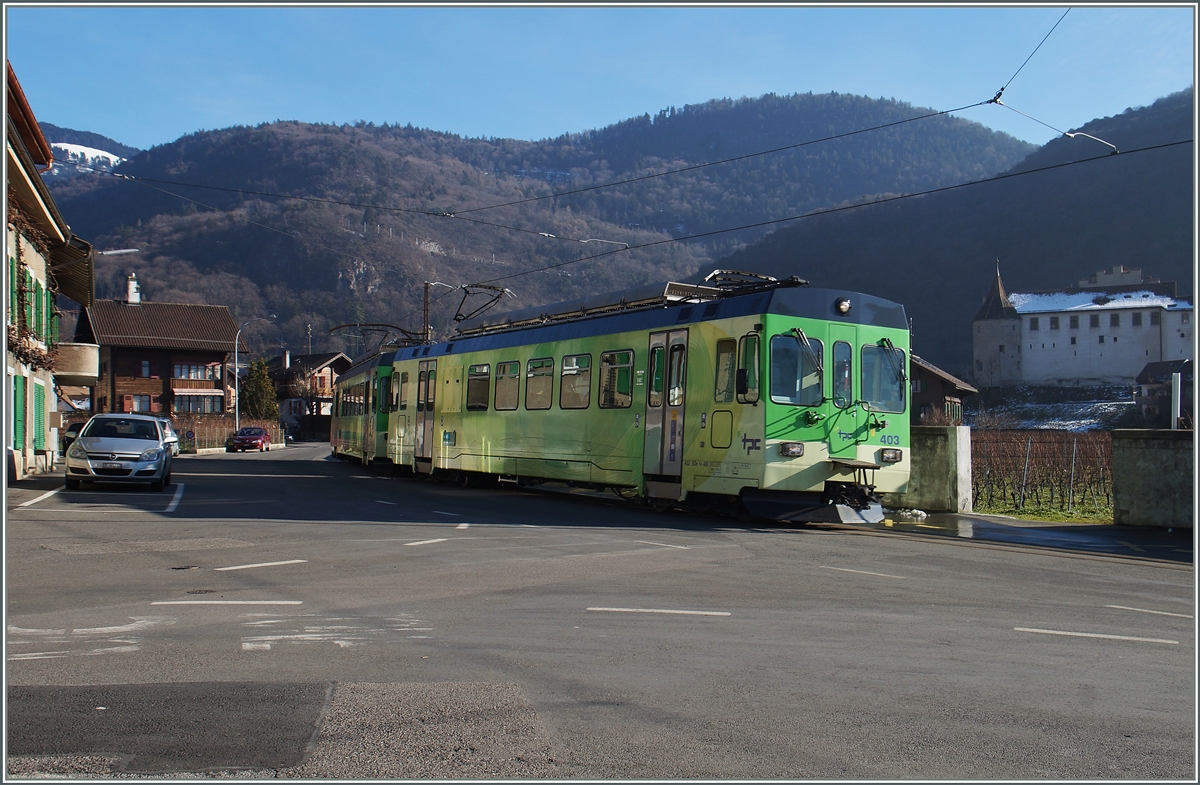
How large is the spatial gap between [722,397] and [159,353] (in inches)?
2854

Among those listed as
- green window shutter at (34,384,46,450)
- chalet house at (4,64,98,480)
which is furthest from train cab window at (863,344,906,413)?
green window shutter at (34,384,46,450)

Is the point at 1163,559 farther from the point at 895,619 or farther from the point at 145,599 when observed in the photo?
the point at 145,599

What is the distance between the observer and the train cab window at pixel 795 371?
1486cm

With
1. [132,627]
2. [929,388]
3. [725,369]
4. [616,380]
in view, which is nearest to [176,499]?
[616,380]

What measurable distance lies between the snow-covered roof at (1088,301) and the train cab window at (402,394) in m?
112

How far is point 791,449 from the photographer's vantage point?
48.2 ft

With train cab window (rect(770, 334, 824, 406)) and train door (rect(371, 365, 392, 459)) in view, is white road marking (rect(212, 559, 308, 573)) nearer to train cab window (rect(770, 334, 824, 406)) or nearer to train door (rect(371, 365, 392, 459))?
train cab window (rect(770, 334, 824, 406))

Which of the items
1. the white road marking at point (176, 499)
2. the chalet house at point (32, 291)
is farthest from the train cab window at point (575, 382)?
the chalet house at point (32, 291)

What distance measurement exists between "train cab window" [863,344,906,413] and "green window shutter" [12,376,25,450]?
2052 centimetres

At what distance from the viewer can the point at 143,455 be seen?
67.2 ft

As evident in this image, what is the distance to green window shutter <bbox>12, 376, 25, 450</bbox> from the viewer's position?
83.3 ft

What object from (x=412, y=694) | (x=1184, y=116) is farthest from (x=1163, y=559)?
(x=1184, y=116)

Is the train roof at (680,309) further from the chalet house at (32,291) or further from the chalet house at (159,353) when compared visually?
the chalet house at (159,353)

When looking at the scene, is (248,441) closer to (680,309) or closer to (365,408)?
(365,408)
